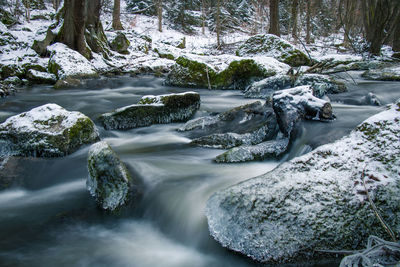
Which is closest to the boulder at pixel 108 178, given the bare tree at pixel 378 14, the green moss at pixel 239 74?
the bare tree at pixel 378 14

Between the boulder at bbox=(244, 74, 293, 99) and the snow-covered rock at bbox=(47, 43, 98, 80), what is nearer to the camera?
the boulder at bbox=(244, 74, 293, 99)

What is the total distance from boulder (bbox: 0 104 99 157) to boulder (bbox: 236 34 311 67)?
26.6ft

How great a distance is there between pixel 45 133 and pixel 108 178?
1486 millimetres

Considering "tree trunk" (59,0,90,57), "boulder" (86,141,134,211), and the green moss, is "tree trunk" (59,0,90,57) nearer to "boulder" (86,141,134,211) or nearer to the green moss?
the green moss

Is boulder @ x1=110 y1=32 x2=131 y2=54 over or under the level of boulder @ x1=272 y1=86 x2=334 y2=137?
over

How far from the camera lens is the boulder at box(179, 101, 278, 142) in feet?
12.1

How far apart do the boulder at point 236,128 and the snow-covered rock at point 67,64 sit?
601 centimetres

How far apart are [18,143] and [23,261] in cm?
185

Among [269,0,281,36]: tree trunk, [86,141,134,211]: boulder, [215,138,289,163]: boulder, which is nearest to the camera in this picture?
[86,141,134,211]: boulder

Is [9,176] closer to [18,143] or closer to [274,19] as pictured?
[18,143]

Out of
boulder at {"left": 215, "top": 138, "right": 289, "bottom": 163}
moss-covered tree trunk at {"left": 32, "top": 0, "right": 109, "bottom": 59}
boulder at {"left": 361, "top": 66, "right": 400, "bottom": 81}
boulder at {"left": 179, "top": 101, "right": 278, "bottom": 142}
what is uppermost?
moss-covered tree trunk at {"left": 32, "top": 0, "right": 109, "bottom": 59}

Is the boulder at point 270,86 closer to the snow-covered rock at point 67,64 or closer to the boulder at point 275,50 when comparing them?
the boulder at point 275,50

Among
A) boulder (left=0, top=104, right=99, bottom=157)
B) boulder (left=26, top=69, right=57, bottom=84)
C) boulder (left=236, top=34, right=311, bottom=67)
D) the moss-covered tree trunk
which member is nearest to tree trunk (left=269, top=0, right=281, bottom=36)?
boulder (left=236, top=34, right=311, bottom=67)

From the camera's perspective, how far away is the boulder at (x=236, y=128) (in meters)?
3.69
